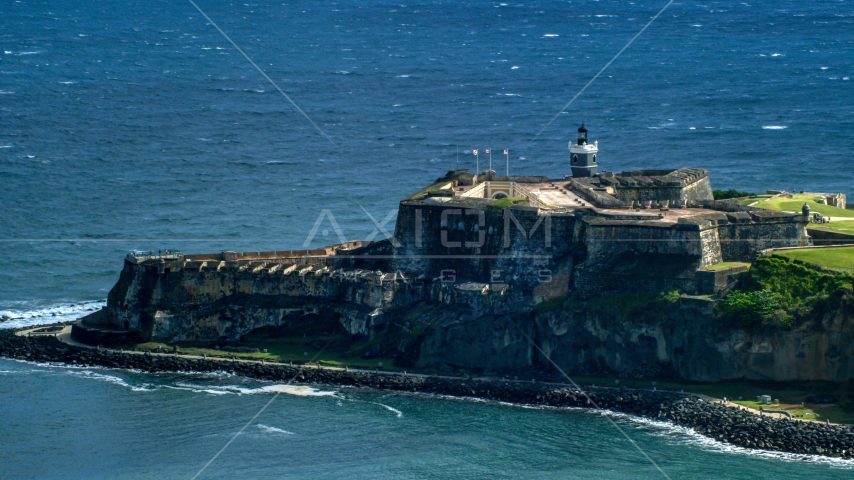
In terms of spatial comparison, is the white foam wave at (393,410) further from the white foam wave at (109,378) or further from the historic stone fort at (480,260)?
the white foam wave at (109,378)

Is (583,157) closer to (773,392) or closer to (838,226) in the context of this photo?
(838,226)

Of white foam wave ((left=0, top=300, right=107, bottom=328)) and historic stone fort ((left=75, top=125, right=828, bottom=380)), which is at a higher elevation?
historic stone fort ((left=75, top=125, right=828, bottom=380))

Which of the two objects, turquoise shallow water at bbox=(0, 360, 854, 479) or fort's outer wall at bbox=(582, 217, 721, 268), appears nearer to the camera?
turquoise shallow water at bbox=(0, 360, 854, 479)

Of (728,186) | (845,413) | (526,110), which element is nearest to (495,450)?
(845,413)

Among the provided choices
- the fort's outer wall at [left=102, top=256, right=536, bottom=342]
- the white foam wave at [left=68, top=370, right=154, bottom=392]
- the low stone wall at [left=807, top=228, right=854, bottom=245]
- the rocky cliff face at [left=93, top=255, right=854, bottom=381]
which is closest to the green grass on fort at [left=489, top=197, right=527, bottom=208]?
the rocky cliff face at [left=93, top=255, right=854, bottom=381]

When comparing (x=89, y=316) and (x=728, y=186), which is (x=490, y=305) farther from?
(x=728, y=186)

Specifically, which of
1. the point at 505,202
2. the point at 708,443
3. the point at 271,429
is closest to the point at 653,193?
the point at 505,202

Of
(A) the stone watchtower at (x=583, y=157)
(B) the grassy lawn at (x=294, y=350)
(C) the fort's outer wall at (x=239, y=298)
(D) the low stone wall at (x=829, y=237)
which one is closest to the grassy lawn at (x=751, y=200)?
(D) the low stone wall at (x=829, y=237)

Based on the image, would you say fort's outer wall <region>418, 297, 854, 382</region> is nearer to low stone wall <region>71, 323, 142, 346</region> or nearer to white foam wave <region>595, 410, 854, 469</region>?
white foam wave <region>595, 410, 854, 469</region>
